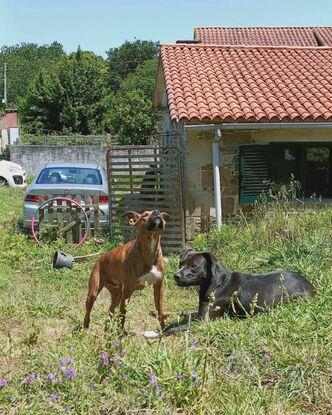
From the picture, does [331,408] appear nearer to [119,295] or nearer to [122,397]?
[122,397]

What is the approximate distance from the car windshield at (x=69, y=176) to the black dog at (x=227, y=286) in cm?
759

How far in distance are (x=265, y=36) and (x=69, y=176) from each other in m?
17.5

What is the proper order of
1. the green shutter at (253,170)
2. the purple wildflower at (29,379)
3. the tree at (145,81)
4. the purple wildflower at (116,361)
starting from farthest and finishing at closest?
the tree at (145,81), the green shutter at (253,170), the purple wildflower at (116,361), the purple wildflower at (29,379)

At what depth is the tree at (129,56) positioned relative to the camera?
8262 centimetres

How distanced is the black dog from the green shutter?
5.86m

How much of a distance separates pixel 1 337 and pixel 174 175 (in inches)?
252

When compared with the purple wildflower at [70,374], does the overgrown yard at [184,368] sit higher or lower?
lower

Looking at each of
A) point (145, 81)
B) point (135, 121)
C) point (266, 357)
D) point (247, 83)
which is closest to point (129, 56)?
point (145, 81)

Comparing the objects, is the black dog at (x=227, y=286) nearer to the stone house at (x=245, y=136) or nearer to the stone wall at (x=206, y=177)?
the stone house at (x=245, y=136)

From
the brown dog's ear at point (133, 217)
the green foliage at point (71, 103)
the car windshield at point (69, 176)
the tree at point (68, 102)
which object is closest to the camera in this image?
the brown dog's ear at point (133, 217)

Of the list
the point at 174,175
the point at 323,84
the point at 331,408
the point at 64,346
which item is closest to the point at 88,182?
the point at 174,175

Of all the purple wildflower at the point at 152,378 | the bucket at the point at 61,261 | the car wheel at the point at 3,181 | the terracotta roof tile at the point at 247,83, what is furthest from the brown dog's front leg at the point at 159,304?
the car wheel at the point at 3,181

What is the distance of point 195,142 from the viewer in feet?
38.5

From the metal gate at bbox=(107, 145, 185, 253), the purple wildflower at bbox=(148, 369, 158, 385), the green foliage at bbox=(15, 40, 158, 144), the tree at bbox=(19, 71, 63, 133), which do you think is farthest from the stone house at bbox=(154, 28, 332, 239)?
the tree at bbox=(19, 71, 63, 133)
